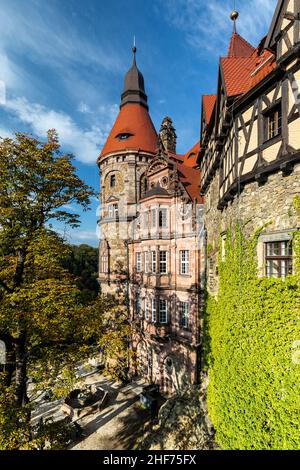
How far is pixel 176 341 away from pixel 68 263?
27.7 m

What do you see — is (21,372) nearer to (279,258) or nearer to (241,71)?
(279,258)

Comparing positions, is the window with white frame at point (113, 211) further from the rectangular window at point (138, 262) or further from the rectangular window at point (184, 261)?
the rectangular window at point (184, 261)

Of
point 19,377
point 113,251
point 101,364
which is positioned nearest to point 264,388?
point 19,377

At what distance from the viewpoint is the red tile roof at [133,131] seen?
A: 22.7m

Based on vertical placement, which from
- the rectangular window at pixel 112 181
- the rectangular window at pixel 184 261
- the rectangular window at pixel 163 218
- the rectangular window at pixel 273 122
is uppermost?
the rectangular window at pixel 112 181

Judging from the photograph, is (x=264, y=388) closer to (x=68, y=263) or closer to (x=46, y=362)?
(x=46, y=362)

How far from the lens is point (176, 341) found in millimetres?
17062

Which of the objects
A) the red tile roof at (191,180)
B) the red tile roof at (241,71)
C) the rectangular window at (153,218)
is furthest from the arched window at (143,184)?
the red tile roof at (241,71)

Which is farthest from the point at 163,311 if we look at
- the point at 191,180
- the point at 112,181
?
the point at 112,181

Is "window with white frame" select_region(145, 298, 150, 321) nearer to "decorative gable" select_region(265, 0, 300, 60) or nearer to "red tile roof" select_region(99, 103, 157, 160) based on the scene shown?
"red tile roof" select_region(99, 103, 157, 160)

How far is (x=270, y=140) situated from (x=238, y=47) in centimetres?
1129

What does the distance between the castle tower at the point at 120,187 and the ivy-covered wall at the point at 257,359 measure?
15.1m

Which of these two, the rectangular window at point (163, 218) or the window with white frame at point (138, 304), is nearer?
the rectangular window at point (163, 218)

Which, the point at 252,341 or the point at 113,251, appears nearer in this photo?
the point at 252,341
